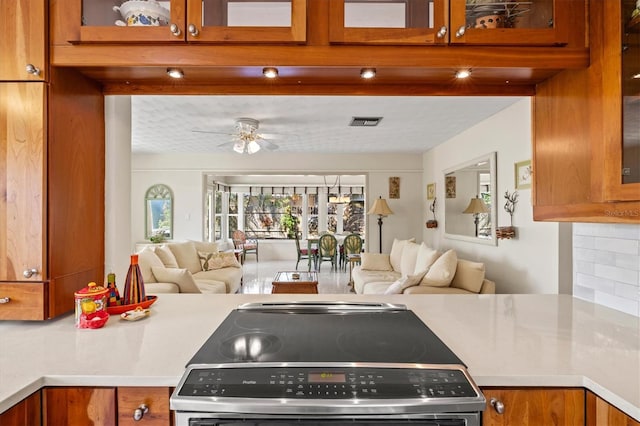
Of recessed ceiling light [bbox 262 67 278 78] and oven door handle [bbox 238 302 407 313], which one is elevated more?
recessed ceiling light [bbox 262 67 278 78]

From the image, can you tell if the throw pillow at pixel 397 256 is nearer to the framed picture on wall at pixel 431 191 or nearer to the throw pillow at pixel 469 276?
the framed picture on wall at pixel 431 191

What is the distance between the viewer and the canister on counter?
3.99 feet

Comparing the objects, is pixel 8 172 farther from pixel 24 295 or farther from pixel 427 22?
pixel 427 22

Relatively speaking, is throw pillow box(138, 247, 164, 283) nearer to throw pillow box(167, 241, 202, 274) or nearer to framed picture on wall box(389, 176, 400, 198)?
throw pillow box(167, 241, 202, 274)

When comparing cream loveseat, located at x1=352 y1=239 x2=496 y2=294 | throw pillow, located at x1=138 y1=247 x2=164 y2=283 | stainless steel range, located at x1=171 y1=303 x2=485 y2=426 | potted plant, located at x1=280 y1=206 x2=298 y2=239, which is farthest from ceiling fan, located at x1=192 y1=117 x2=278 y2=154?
potted plant, located at x1=280 y1=206 x2=298 y2=239

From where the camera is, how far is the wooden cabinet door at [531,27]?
1.18 m

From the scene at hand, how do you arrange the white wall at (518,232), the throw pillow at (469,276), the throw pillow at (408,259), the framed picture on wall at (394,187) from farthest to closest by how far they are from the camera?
the framed picture on wall at (394,187)
the throw pillow at (408,259)
the throw pillow at (469,276)
the white wall at (518,232)

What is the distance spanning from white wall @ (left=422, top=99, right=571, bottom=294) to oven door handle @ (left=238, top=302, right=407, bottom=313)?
2105mm

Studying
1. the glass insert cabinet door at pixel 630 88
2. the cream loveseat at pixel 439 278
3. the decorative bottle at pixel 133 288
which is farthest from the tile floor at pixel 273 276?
the glass insert cabinet door at pixel 630 88

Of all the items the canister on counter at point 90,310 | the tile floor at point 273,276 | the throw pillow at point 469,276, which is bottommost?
the tile floor at point 273,276

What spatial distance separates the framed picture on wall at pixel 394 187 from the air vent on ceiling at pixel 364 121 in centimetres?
221

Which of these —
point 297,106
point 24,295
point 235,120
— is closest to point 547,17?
point 24,295

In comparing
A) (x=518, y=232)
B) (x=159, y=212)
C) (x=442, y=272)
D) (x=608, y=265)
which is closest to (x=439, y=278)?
(x=442, y=272)

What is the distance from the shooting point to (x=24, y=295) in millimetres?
1193
